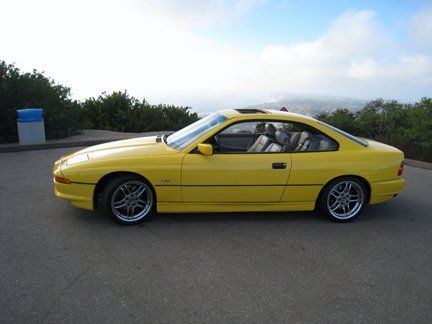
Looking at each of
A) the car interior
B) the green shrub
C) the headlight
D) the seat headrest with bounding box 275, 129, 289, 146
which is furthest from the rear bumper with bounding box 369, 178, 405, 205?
the green shrub

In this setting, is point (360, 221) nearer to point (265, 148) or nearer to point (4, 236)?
point (265, 148)

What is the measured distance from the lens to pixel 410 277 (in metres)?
3.60

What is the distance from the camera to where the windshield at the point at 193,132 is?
4.73m

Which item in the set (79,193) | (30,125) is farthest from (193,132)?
(30,125)

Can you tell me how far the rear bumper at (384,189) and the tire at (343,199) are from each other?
99 millimetres

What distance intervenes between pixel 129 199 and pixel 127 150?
26.0 inches

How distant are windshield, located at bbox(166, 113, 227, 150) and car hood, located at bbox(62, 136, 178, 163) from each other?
0.40ft

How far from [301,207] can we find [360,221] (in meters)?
0.84

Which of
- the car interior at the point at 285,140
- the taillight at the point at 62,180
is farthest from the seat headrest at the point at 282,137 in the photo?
the taillight at the point at 62,180

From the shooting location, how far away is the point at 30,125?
890cm

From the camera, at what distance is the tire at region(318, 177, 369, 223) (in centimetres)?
484

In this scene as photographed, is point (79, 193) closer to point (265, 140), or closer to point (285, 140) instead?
point (265, 140)

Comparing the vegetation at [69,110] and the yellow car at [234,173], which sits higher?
the vegetation at [69,110]

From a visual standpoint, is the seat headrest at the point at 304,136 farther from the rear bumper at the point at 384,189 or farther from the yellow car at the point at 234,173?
Result: the rear bumper at the point at 384,189
